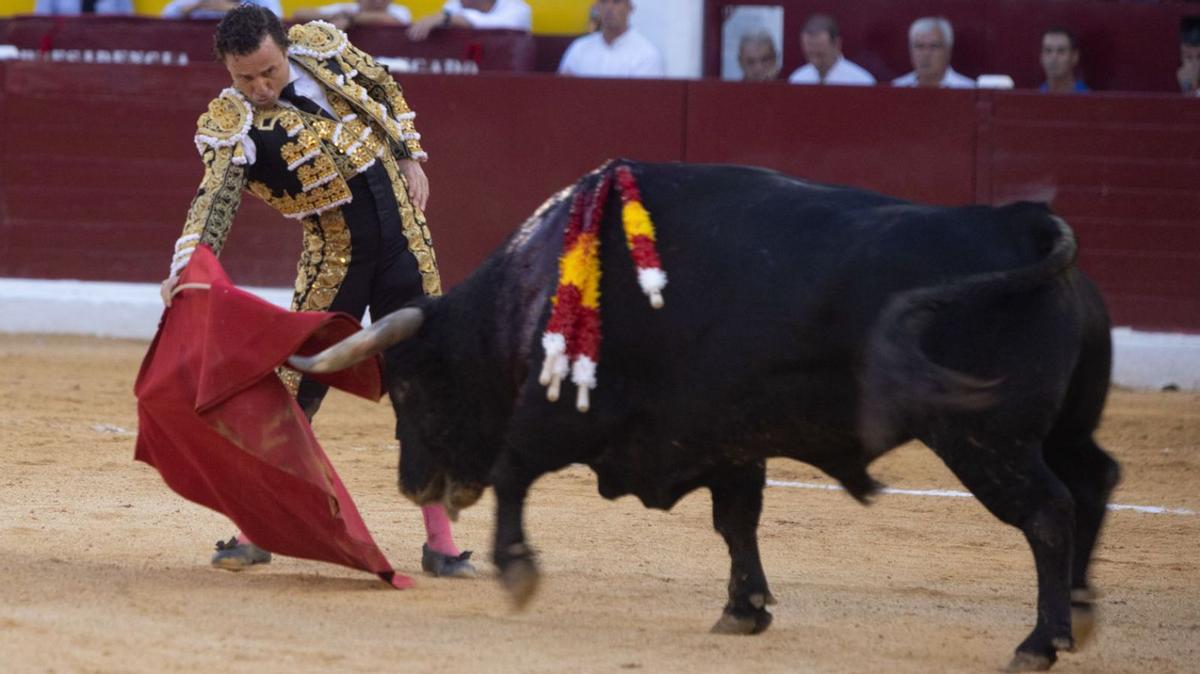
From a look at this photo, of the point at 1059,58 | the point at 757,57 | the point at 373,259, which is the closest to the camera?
the point at 373,259

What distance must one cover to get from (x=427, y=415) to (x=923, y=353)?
1.20 m

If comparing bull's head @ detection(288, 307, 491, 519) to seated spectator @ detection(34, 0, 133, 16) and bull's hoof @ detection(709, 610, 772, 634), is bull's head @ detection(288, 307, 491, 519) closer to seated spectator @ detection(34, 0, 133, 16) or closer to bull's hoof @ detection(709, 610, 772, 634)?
bull's hoof @ detection(709, 610, 772, 634)

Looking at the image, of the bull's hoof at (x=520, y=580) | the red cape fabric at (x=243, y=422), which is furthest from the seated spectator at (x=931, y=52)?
the bull's hoof at (x=520, y=580)

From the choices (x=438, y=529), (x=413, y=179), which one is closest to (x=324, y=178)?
(x=413, y=179)

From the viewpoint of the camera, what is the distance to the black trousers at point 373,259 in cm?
420

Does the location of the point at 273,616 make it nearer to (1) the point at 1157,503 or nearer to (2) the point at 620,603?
(2) the point at 620,603

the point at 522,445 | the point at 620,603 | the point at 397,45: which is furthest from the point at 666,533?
the point at 397,45

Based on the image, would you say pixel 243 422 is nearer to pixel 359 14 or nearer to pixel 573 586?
pixel 573 586

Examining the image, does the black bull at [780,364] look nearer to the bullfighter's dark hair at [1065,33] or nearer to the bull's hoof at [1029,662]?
the bull's hoof at [1029,662]

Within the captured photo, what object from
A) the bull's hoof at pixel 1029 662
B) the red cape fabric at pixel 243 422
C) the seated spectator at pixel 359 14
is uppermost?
the seated spectator at pixel 359 14

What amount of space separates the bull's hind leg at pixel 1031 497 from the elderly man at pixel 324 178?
55.5 inches

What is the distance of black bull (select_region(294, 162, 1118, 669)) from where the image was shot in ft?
10.5

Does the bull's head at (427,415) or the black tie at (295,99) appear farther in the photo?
the black tie at (295,99)

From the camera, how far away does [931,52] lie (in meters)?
7.95
